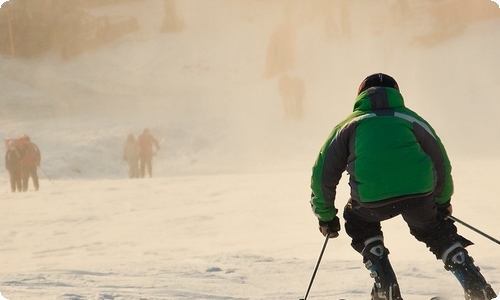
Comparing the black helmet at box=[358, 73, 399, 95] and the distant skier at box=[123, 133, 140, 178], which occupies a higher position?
the black helmet at box=[358, 73, 399, 95]

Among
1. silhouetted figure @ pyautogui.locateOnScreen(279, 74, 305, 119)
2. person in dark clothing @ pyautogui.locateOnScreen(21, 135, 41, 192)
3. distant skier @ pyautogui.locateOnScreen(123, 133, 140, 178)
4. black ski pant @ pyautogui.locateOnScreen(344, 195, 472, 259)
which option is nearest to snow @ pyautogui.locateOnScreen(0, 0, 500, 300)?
silhouetted figure @ pyautogui.locateOnScreen(279, 74, 305, 119)

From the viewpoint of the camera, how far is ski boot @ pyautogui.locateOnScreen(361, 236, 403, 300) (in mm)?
3854

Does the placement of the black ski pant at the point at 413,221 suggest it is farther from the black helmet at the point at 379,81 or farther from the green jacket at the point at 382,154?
the black helmet at the point at 379,81

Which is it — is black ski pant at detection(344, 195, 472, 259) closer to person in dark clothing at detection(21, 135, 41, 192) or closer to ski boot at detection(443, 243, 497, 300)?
ski boot at detection(443, 243, 497, 300)

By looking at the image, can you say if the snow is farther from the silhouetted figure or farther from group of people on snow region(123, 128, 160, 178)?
group of people on snow region(123, 128, 160, 178)

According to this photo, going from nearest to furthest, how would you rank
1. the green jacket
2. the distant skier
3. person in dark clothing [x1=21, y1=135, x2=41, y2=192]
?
the green jacket < person in dark clothing [x1=21, y1=135, x2=41, y2=192] < the distant skier

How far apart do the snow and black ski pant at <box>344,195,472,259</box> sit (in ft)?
2.65

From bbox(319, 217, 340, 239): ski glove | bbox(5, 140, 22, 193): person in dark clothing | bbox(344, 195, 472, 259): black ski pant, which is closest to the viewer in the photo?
bbox(344, 195, 472, 259): black ski pant

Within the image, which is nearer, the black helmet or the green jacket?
the green jacket

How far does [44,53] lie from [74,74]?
2.28m

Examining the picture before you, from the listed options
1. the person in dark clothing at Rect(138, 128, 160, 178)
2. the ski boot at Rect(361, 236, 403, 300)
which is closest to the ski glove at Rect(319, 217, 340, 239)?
the ski boot at Rect(361, 236, 403, 300)

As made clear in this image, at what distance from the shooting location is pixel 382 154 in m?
3.68

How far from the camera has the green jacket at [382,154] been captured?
369 cm

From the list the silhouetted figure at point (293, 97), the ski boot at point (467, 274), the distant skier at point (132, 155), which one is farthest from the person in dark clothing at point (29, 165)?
the ski boot at point (467, 274)
